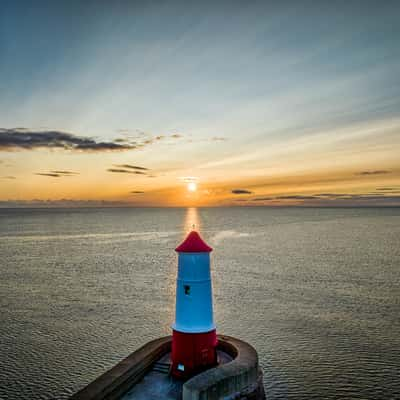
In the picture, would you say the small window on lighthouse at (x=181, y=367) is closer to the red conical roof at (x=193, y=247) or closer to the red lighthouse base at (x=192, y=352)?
the red lighthouse base at (x=192, y=352)

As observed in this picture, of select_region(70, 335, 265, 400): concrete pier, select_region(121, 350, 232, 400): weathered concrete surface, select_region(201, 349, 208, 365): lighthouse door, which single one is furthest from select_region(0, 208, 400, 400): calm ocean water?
select_region(201, 349, 208, 365): lighthouse door

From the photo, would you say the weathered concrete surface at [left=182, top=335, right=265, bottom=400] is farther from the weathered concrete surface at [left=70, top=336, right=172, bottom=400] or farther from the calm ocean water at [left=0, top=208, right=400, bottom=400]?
the calm ocean water at [left=0, top=208, right=400, bottom=400]

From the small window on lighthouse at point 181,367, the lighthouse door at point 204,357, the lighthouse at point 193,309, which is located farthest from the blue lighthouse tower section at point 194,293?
the small window on lighthouse at point 181,367

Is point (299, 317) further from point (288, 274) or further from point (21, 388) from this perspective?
point (21, 388)

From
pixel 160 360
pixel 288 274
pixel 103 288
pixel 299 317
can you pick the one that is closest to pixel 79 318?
pixel 103 288

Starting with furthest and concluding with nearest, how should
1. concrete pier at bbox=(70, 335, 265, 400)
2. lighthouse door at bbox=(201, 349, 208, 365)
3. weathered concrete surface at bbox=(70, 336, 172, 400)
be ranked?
lighthouse door at bbox=(201, 349, 208, 365)
weathered concrete surface at bbox=(70, 336, 172, 400)
concrete pier at bbox=(70, 335, 265, 400)

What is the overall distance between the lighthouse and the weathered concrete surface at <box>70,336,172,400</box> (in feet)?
4.22

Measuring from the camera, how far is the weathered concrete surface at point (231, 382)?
7133 mm

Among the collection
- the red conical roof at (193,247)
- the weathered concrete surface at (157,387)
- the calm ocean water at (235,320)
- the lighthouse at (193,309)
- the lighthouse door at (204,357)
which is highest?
the red conical roof at (193,247)

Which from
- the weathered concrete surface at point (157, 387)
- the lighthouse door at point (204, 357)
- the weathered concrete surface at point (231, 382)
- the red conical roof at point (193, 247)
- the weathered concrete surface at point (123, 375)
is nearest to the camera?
the weathered concrete surface at point (231, 382)

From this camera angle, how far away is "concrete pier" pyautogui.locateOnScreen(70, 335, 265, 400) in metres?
7.29

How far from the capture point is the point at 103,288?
82.2 feet

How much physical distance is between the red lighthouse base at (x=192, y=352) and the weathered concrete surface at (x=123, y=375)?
114 centimetres

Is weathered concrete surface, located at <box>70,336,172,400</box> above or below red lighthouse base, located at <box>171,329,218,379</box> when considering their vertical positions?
below
